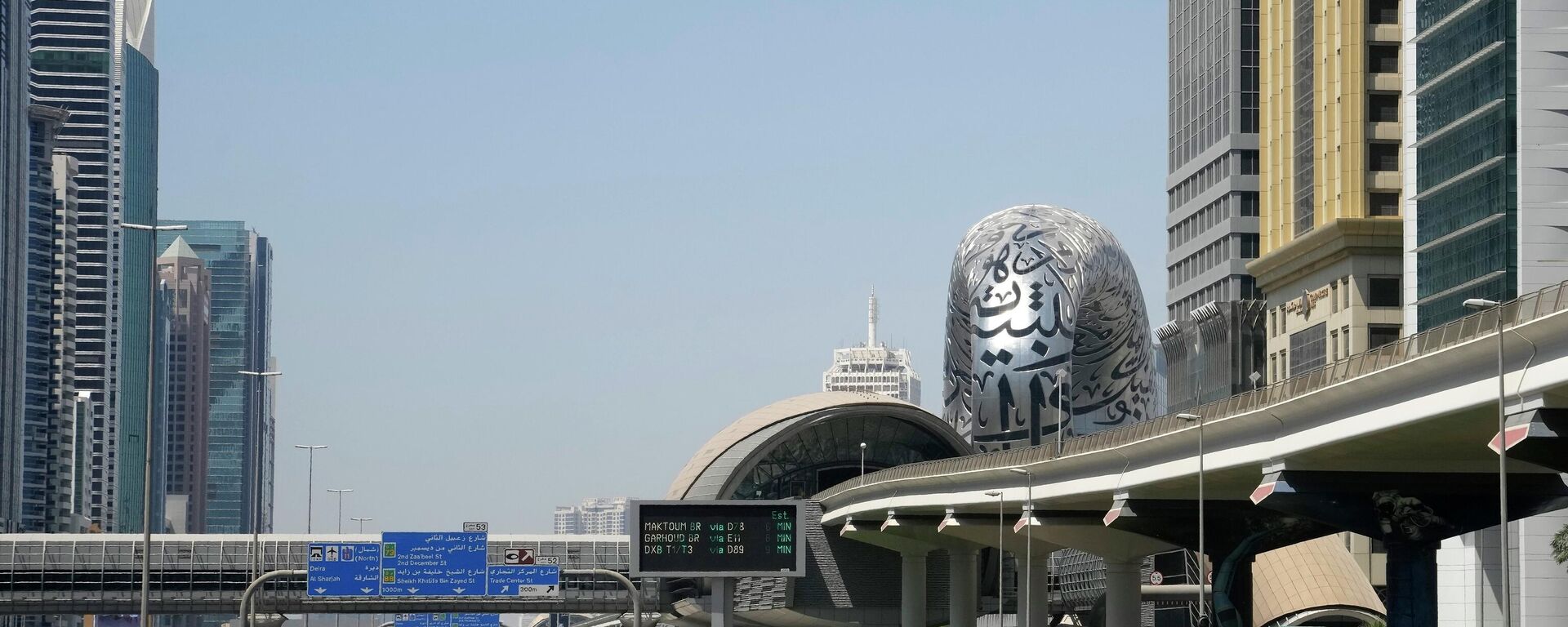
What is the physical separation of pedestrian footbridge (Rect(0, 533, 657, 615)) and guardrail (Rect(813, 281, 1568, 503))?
2321 cm

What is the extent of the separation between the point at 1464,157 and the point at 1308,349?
28864 mm

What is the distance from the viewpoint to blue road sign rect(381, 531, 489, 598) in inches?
3127

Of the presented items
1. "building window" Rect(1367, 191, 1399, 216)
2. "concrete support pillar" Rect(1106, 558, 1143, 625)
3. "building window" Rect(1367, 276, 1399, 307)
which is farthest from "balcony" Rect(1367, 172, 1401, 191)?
"concrete support pillar" Rect(1106, 558, 1143, 625)

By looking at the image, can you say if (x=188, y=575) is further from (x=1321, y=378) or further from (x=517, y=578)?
(x=1321, y=378)

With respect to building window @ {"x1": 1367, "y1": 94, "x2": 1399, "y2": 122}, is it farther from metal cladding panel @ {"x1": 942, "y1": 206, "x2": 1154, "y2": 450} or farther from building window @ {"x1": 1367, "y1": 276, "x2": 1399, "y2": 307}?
metal cladding panel @ {"x1": 942, "y1": 206, "x2": 1154, "y2": 450}

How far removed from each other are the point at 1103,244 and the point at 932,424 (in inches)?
955

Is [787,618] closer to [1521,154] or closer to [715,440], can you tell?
[715,440]

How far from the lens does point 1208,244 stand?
481 ft

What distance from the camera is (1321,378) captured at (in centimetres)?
5153

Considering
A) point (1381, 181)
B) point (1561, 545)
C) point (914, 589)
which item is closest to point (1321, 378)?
point (1561, 545)

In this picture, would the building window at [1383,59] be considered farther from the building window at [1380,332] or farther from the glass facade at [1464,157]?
the glass facade at [1464,157]

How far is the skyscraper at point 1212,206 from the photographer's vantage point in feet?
447

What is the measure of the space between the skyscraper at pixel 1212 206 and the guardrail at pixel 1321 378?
2008 inches

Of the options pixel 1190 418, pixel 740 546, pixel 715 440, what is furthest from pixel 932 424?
pixel 1190 418
